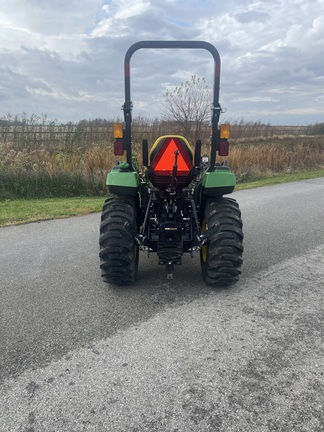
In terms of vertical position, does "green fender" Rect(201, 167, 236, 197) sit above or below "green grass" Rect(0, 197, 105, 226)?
above

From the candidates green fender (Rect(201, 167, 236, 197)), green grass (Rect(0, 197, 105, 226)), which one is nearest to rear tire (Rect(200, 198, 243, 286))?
green fender (Rect(201, 167, 236, 197))

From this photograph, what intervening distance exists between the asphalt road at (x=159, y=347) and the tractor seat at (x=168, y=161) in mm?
1122

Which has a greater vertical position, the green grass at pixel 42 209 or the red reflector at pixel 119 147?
the red reflector at pixel 119 147

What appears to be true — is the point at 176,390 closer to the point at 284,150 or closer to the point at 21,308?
the point at 21,308

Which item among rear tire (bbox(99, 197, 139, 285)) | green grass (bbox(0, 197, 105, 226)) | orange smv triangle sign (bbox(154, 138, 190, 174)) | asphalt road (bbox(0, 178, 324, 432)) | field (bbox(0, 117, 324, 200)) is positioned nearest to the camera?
asphalt road (bbox(0, 178, 324, 432))

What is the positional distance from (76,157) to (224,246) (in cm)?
776

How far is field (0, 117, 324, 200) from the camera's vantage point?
897cm

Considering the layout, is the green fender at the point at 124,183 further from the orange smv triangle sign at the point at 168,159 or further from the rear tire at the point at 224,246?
the rear tire at the point at 224,246

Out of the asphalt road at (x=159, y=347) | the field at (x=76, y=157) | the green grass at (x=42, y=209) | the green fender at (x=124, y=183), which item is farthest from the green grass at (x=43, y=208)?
the green fender at (x=124, y=183)

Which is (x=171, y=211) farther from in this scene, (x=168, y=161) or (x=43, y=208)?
(x=43, y=208)

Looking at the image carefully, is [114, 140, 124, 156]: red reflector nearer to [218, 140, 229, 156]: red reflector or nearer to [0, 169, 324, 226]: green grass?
[218, 140, 229, 156]: red reflector

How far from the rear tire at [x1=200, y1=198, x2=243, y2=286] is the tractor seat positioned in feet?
1.64

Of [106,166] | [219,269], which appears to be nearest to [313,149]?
[106,166]

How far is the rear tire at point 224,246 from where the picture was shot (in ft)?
11.5
